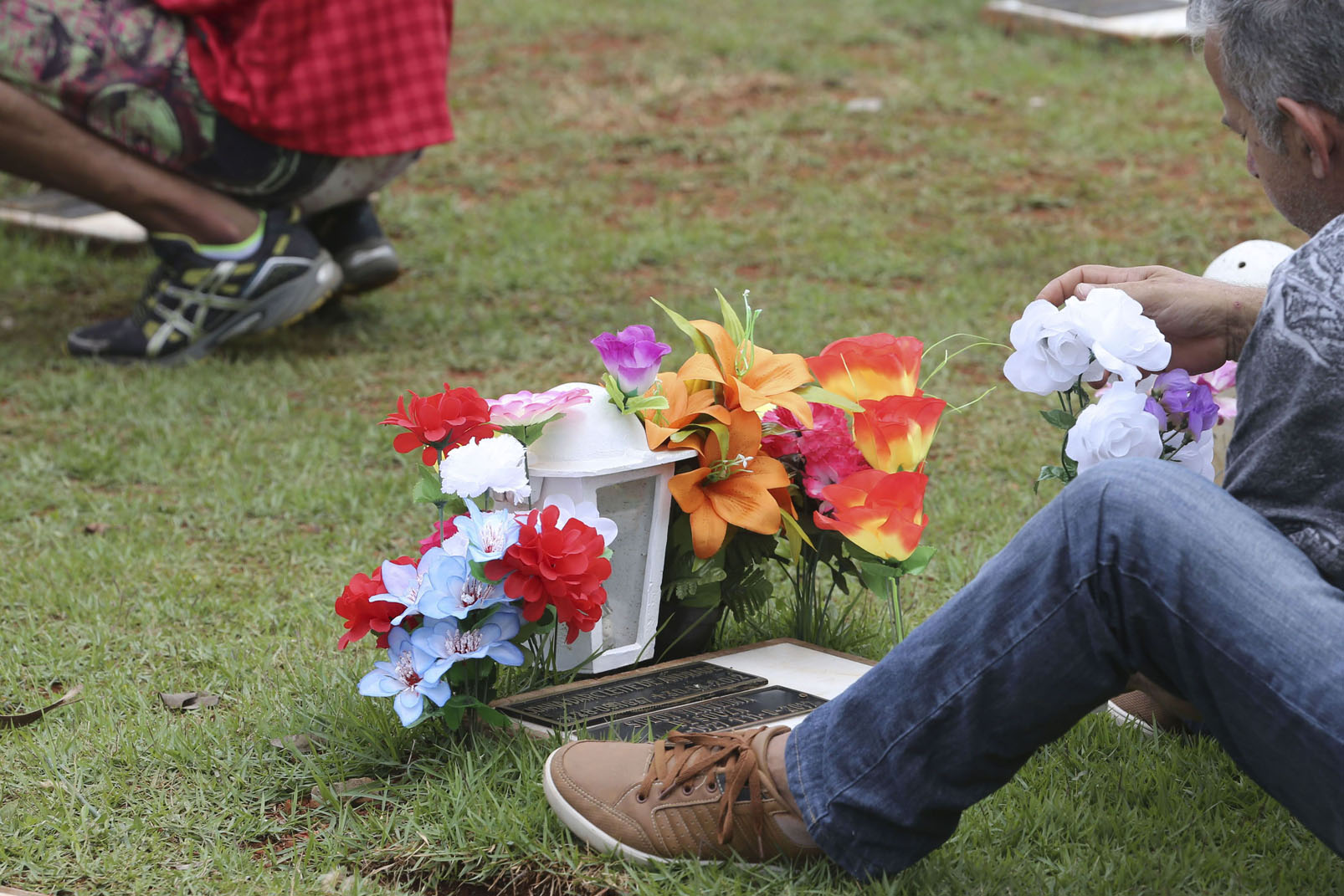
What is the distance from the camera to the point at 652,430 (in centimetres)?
200

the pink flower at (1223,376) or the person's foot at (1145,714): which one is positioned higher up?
the pink flower at (1223,376)

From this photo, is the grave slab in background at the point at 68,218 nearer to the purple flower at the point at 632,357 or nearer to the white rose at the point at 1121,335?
the purple flower at the point at 632,357

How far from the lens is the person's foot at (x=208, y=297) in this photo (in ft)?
13.4

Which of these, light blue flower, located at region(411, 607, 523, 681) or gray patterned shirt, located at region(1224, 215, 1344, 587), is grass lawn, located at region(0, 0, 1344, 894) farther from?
gray patterned shirt, located at region(1224, 215, 1344, 587)

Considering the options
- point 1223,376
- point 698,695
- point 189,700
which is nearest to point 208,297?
point 189,700

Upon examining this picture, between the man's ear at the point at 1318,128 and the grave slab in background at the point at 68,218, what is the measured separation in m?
4.41

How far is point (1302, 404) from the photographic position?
4.25 ft

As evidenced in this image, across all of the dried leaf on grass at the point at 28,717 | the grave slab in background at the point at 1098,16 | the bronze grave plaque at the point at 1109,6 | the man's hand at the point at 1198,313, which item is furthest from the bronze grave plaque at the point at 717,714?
the bronze grave plaque at the point at 1109,6

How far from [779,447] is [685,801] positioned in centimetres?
63

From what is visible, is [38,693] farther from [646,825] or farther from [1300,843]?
[1300,843]

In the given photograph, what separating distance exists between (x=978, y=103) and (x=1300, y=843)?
5.23 meters

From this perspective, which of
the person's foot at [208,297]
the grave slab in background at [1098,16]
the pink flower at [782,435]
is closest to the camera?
the pink flower at [782,435]

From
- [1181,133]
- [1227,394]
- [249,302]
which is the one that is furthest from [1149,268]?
[1181,133]

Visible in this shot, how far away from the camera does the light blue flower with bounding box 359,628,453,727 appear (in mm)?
1812
